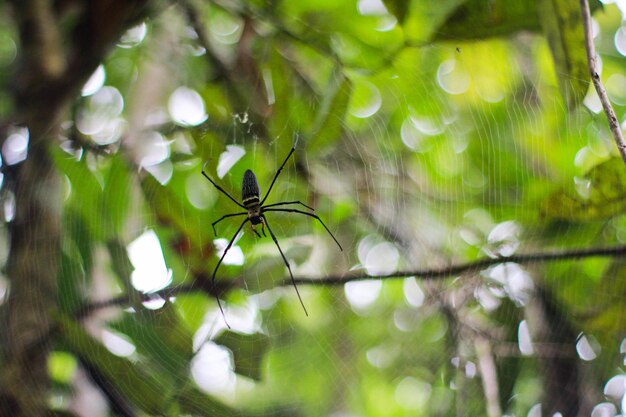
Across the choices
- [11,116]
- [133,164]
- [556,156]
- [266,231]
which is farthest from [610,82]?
[11,116]

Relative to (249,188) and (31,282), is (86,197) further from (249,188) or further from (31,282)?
(249,188)

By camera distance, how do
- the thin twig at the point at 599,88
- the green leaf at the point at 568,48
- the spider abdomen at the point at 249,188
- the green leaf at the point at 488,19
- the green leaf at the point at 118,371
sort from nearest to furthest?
the thin twig at the point at 599,88
the green leaf at the point at 568,48
the green leaf at the point at 488,19
the green leaf at the point at 118,371
the spider abdomen at the point at 249,188

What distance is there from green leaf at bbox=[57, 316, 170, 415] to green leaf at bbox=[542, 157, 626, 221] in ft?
3.62

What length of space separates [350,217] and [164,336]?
0.62 metres

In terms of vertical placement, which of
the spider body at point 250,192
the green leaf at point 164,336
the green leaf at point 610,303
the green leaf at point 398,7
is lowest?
the green leaf at point 610,303

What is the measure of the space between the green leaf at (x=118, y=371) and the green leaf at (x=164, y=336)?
0.06m

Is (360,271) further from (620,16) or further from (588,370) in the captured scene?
(620,16)

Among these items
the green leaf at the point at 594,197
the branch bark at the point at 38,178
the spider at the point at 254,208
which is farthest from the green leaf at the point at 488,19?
the branch bark at the point at 38,178

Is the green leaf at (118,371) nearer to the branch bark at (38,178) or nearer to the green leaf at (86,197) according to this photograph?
the branch bark at (38,178)

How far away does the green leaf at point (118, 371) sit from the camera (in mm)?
1495

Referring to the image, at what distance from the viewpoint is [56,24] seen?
5.82 feet

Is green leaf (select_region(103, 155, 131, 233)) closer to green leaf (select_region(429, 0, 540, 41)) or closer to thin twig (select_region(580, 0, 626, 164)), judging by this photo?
green leaf (select_region(429, 0, 540, 41))

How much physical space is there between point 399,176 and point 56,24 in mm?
1132

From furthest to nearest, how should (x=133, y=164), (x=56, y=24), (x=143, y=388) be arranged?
(x=56, y=24) < (x=133, y=164) < (x=143, y=388)
